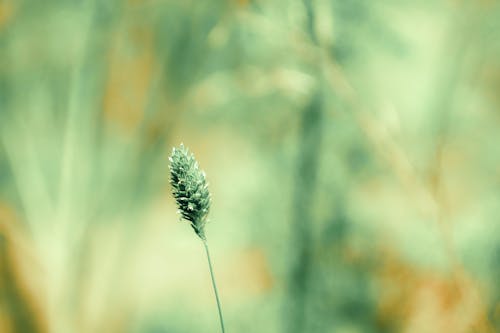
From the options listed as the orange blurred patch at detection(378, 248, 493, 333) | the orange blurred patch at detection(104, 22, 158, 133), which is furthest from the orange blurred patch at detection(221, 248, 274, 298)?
the orange blurred patch at detection(104, 22, 158, 133)

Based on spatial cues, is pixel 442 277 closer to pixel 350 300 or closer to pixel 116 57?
pixel 350 300

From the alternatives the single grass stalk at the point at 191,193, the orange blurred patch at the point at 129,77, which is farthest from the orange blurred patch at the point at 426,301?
the orange blurred patch at the point at 129,77

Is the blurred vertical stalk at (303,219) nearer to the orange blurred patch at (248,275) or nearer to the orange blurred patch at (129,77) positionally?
the orange blurred patch at (248,275)

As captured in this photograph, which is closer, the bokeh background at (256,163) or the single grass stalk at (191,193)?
the single grass stalk at (191,193)

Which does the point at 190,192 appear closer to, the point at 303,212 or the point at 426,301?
the point at 303,212

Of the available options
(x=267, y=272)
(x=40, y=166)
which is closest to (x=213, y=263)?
(x=267, y=272)

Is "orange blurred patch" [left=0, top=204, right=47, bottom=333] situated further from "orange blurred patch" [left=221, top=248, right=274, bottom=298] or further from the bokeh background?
"orange blurred patch" [left=221, top=248, right=274, bottom=298]
